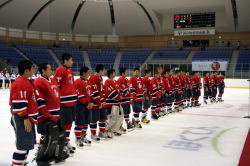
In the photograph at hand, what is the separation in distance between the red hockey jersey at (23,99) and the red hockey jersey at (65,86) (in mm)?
1152

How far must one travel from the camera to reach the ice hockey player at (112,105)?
6.41 metres

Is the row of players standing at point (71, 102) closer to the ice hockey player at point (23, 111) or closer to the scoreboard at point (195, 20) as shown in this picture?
the ice hockey player at point (23, 111)

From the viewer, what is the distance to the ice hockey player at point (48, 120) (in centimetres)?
424

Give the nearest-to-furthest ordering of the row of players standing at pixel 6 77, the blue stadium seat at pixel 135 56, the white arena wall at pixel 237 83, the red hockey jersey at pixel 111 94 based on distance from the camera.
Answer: the red hockey jersey at pixel 111 94
the row of players standing at pixel 6 77
the white arena wall at pixel 237 83
the blue stadium seat at pixel 135 56

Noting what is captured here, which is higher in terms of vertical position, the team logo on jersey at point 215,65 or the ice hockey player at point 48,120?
the team logo on jersey at point 215,65

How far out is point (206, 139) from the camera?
6.32 meters

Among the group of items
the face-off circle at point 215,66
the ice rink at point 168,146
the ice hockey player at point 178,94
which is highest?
the face-off circle at point 215,66

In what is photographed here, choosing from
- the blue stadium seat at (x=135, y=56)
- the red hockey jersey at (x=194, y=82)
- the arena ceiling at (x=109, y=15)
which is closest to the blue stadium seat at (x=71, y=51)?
the arena ceiling at (x=109, y=15)

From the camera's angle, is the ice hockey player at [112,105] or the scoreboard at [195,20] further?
the scoreboard at [195,20]

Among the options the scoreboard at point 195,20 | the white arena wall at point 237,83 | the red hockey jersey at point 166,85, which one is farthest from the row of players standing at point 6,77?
the scoreboard at point 195,20

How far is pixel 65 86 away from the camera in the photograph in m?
5.02

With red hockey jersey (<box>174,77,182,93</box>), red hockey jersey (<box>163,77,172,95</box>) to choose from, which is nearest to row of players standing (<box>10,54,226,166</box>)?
red hockey jersey (<box>163,77,172,95</box>)

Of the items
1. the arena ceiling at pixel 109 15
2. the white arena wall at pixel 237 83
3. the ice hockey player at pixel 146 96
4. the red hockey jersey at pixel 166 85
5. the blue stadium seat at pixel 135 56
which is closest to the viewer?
the ice hockey player at pixel 146 96

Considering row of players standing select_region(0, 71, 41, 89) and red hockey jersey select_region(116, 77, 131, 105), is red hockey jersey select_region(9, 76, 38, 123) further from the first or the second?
row of players standing select_region(0, 71, 41, 89)
